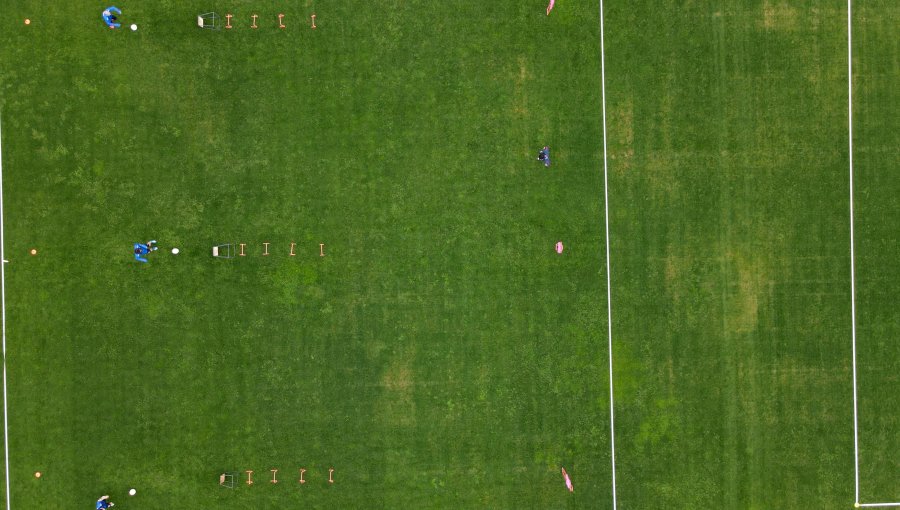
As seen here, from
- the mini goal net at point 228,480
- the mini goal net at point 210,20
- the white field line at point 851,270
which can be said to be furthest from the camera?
the white field line at point 851,270

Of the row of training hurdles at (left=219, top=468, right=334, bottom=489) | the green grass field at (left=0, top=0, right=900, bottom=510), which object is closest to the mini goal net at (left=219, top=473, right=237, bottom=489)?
the row of training hurdles at (left=219, top=468, right=334, bottom=489)

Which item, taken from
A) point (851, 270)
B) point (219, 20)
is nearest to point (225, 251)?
→ point (219, 20)

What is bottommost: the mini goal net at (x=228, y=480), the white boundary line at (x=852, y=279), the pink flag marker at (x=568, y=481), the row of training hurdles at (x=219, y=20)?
the pink flag marker at (x=568, y=481)

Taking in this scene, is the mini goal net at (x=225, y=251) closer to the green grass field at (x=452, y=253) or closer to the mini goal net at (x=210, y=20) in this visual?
the green grass field at (x=452, y=253)

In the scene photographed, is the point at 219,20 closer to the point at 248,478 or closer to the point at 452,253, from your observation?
the point at 452,253

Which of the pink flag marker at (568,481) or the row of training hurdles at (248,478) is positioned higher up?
the row of training hurdles at (248,478)

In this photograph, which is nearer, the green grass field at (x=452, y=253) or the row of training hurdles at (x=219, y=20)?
the green grass field at (x=452, y=253)

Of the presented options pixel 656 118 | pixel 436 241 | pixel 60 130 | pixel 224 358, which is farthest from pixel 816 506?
pixel 60 130

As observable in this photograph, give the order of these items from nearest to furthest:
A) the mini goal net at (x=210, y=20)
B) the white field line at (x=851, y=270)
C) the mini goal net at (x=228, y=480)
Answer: the mini goal net at (x=228, y=480) < the mini goal net at (x=210, y=20) < the white field line at (x=851, y=270)

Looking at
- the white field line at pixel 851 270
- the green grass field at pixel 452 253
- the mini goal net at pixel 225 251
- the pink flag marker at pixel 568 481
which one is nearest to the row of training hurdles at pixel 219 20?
the green grass field at pixel 452 253
